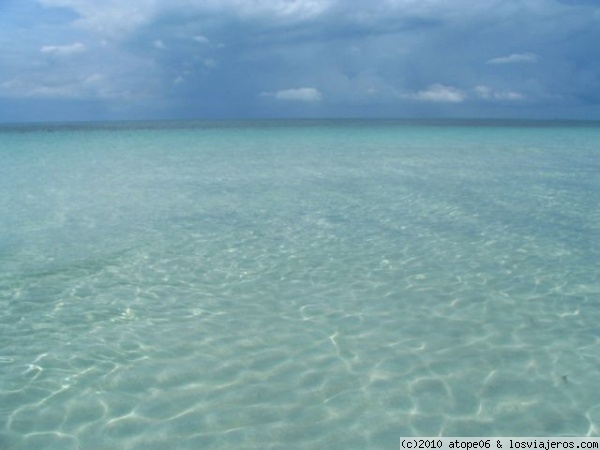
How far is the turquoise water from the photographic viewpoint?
12.4 ft

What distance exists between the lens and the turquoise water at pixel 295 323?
3781 mm

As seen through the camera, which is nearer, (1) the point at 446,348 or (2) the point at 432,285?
(1) the point at 446,348

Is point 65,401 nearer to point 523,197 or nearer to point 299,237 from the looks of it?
point 299,237

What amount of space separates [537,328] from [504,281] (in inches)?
53.9

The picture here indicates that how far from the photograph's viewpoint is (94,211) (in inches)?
431

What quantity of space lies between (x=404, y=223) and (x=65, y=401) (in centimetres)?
690

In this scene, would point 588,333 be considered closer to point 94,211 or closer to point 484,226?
point 484,226

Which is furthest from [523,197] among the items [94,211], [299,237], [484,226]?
[94,211]

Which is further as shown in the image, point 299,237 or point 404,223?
point 404,223

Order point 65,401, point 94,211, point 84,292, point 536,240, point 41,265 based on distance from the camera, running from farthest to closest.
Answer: point 94,211 < point 536,240 < point 41,265 < point 84,292 < point 65,401

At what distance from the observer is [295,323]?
5379 millimetres

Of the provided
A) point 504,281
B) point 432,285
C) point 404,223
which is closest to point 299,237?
point 404,223

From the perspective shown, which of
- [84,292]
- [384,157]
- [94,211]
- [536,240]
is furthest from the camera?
[384,157]

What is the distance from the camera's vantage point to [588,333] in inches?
202
